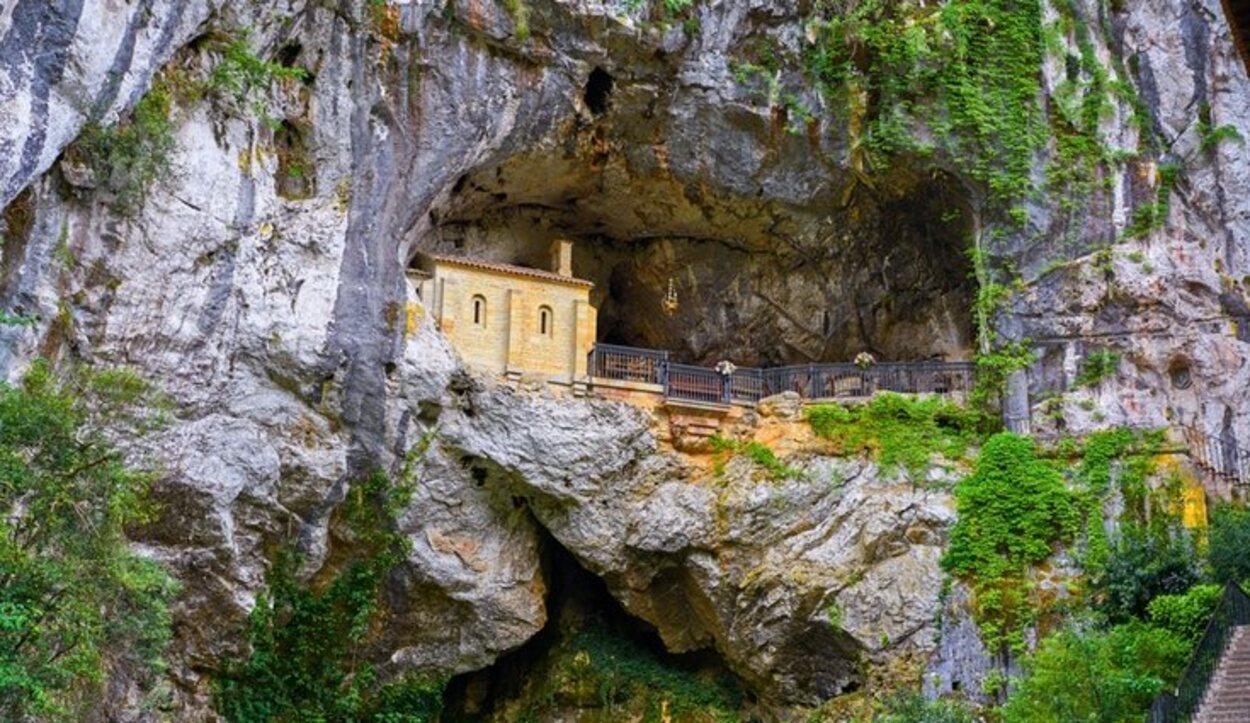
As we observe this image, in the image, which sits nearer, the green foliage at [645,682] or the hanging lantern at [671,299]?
the green foliage at [645,682]

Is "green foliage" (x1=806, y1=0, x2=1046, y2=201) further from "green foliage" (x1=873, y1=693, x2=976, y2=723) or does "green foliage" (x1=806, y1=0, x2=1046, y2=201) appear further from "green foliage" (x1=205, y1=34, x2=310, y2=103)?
"green foliage" (x1=205, y1=34, x2=310, y2=103)

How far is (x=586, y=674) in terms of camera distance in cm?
2767

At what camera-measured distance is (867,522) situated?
2562 centimetres

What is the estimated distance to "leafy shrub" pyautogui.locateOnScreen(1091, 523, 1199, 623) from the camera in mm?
20641

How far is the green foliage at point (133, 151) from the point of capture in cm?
2092

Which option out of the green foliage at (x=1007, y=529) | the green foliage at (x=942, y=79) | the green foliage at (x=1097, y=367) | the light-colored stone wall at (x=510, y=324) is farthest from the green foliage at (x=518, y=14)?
the green foliage at (x=1097, y=367)

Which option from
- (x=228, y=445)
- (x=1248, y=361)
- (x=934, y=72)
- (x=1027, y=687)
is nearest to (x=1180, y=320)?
(x=1248, y=361)

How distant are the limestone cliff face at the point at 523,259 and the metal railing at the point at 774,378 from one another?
4.92 feet

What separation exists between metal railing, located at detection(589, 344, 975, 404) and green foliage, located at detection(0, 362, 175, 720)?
11.6 meters

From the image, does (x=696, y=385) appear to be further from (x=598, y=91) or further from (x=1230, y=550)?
(x=1230, y=550)

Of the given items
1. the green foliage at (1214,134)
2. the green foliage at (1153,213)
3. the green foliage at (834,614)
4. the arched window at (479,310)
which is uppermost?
the green foliage at (1214,134)

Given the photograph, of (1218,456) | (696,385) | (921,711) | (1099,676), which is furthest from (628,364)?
(1099,676)

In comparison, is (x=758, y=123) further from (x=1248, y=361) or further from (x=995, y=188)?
(x=1248, y=361)

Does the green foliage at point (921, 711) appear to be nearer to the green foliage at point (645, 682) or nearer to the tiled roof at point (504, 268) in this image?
the green foliage at point (645, 682)
